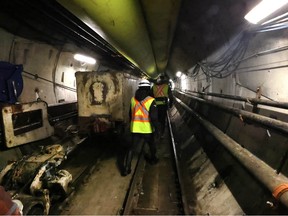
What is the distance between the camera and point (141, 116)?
5.61 metres

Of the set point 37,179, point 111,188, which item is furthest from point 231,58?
point 37,179

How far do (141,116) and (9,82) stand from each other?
3267 mm

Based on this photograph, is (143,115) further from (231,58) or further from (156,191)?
(231,58)

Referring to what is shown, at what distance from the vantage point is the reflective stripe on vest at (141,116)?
5586mm

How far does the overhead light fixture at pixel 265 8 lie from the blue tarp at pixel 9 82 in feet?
17.1

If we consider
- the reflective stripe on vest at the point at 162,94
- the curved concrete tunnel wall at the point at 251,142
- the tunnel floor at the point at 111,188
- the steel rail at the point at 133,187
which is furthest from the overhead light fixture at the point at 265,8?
the reflective stripe on vest at the point at 162,94

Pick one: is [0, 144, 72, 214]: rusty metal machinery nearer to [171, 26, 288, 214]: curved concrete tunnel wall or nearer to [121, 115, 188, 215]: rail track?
[121, 115, 188, 215]: rail track

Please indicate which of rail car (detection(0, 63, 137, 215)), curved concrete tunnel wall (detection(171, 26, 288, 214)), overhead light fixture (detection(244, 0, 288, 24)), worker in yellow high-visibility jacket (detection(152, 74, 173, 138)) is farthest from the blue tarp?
overhead light fixture (detection(244, 0, 288, 24))

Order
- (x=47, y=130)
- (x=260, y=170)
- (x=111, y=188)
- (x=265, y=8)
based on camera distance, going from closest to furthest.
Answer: (x=265, y=8), (x=260, y=170), (x=111, y=188), (x=47, y=130)

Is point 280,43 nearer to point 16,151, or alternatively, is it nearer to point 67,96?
point 16,151

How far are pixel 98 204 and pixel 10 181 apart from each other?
63.9 inches

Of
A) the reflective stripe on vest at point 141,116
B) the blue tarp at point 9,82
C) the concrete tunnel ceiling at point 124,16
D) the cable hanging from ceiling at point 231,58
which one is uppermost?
the concrete tunnel ceiling at point 124,16

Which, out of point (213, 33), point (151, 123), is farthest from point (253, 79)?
point (151, 123)

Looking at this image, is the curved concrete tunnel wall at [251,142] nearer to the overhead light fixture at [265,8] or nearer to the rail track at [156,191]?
the rail track at [156,191]
